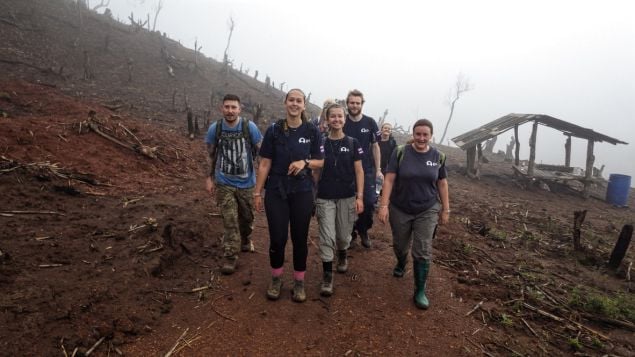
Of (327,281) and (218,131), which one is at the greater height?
(218,131)

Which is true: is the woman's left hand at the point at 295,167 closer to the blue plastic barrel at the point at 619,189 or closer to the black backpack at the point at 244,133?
the black backpack at the point at 244,133

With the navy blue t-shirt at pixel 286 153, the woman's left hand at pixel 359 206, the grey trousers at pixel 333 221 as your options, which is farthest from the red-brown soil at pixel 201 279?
the navy blue t-shirt at pixel 286 153

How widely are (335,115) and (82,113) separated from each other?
866 cm

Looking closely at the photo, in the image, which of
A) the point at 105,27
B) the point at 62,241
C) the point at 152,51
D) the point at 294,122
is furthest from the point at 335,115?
the point at 105,27

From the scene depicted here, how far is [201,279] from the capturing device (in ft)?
13.7

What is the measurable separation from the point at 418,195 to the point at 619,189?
1507 cm

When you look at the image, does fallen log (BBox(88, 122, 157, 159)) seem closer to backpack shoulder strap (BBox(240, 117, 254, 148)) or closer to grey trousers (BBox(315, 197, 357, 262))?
backpack shoulder strap (BBox(240, 117, 254, 148))

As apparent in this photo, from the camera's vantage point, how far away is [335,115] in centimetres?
394

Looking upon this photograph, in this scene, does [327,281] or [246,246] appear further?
[246,246]

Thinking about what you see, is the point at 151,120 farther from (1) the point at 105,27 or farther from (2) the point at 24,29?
(1) the point at 105,27

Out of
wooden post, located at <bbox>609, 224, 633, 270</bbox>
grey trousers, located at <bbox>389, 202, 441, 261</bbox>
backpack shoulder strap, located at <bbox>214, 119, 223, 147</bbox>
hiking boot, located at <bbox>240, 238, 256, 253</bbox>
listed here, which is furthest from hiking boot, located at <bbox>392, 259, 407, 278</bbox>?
wooden post, located at <bbox>609, 224, 633, 270</bbox>

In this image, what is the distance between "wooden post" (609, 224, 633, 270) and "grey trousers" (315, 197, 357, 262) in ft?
16.6

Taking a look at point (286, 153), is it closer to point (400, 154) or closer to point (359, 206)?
point (359, 206)

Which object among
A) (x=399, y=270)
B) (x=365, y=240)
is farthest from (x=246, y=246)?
(x=399, y=270)
